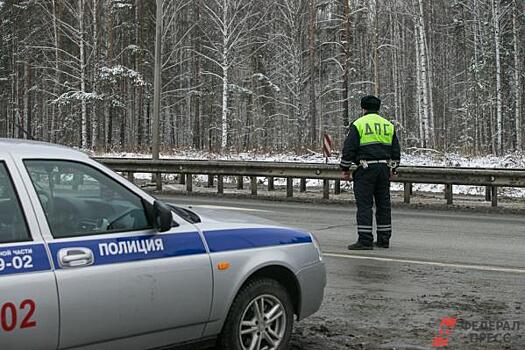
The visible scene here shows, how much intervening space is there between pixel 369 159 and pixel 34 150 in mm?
5667

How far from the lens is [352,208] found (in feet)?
46.8

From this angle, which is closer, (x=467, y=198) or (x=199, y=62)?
(x=467, y=198)

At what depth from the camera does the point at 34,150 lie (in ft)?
12.0

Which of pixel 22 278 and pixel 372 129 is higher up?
pixel 372 129

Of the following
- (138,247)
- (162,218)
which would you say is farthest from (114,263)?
(162,218)

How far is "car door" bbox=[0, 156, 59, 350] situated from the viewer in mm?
3129

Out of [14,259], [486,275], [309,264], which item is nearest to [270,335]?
[309,264]

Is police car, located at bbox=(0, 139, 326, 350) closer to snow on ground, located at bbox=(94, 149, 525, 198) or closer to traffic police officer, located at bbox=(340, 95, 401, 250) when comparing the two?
traffic police officer, located at bbox=(340, 95, 401, 250)

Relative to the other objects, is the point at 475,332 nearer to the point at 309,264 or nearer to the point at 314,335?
the point at 314,335

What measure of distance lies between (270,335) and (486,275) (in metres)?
3.89

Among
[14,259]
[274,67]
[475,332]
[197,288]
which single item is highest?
[274,67]

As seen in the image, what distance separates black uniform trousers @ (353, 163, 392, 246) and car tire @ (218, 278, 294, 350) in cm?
433
